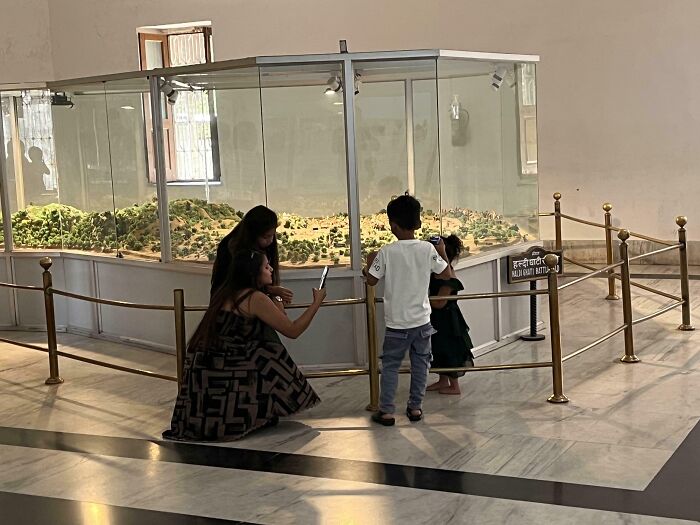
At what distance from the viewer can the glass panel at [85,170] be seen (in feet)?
30.8

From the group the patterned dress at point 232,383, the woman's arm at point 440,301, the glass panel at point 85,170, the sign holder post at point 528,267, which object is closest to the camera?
the patterned dress at point 232,383

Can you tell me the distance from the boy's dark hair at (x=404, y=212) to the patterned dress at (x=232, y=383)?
1051mm

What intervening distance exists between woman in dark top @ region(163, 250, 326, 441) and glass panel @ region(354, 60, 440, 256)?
68.8 inches

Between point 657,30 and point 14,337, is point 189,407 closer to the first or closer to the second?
point 14,337

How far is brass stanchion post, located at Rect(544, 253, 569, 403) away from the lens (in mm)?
6512

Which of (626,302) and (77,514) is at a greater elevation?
(626,302)

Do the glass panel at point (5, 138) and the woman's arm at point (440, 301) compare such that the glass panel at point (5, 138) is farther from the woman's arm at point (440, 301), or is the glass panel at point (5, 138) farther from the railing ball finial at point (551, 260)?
the railing ball finial at point (551, 260)

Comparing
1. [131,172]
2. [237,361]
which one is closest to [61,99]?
[131,172]

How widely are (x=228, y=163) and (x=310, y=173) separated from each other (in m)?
0.70

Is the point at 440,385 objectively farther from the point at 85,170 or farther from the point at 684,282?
the point at 85,170

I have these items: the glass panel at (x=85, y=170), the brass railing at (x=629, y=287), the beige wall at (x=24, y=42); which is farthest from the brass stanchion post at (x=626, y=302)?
the beige wall at (x=24, y=42)

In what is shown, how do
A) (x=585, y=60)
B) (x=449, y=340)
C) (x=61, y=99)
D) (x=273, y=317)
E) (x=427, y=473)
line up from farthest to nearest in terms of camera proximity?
(x=585, y=60) → (x=61, y=99) → (x=449, y=340) → (x=273, y=317) → (x=427, y=473)

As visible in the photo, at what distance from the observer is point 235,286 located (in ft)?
20.0

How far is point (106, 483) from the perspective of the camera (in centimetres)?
551
